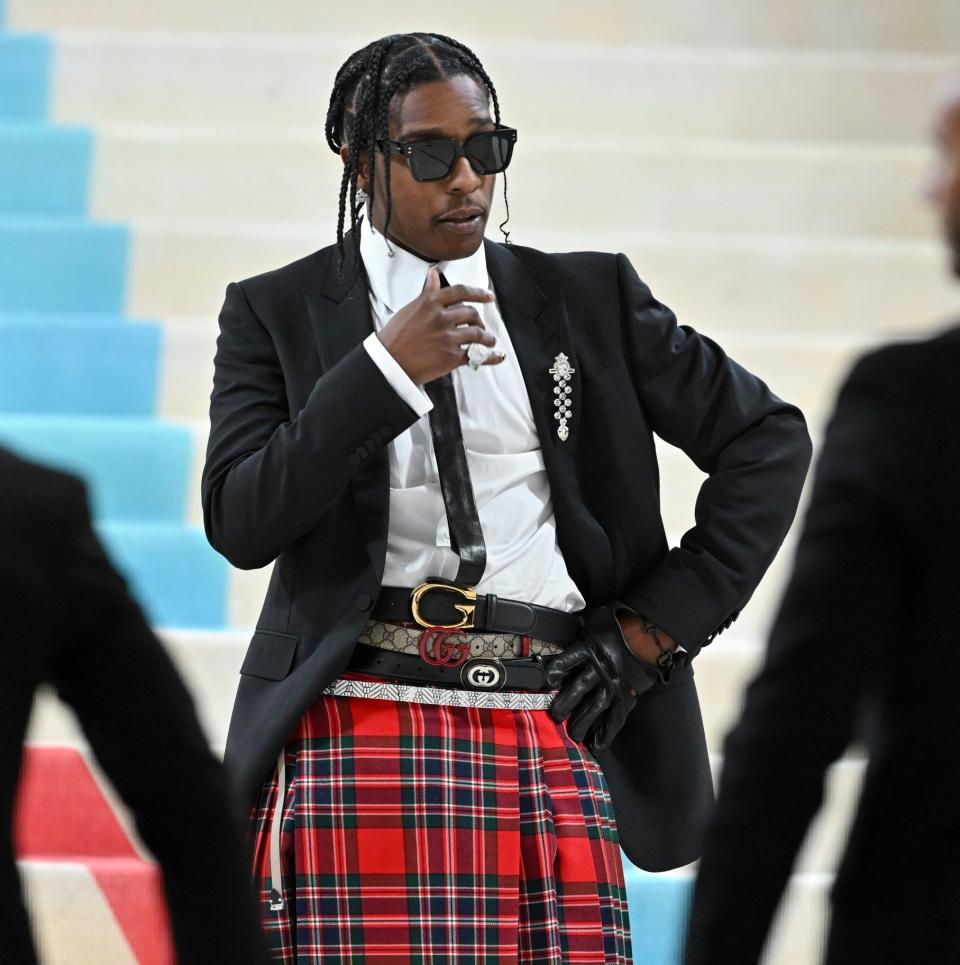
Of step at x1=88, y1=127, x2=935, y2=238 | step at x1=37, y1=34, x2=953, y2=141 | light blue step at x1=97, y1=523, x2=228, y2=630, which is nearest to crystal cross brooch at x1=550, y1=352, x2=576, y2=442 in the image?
light blue step at x1=97, y1=523, x2=228, y2=630

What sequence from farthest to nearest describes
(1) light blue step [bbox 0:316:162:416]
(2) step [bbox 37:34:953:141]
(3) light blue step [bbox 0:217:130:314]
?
(2) step [bbox 37:34:953:141] < (3) light blue step [bbox 0:217:130:314] < (1) light blue step [bbox 0:316:162:416]

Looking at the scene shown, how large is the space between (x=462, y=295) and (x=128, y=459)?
1973 mm

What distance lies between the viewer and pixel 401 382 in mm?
1895

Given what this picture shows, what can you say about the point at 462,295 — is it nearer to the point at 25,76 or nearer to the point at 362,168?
the point at 362,168

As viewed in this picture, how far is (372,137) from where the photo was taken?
2.07 metres

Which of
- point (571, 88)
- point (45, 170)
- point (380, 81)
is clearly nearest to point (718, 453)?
point (380, 81)

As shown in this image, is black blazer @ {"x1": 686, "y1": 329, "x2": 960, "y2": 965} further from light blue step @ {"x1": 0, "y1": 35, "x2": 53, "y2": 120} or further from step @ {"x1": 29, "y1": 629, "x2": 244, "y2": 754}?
light blue step @ {"x1": 0, "y1": 35, "x2": 53, "y2": 120}

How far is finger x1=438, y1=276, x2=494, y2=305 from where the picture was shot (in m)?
1.91

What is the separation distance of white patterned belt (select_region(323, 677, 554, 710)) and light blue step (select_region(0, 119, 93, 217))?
9.05 ft

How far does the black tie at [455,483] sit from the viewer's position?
190cm

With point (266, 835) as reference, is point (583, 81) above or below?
above

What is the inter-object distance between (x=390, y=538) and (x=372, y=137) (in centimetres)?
45

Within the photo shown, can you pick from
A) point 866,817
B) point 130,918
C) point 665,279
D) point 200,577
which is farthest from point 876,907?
point 665,279

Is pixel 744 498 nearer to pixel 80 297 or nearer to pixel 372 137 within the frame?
pixel 372 137
